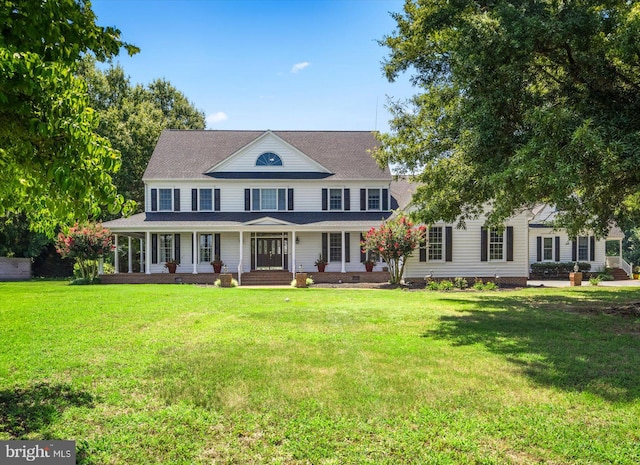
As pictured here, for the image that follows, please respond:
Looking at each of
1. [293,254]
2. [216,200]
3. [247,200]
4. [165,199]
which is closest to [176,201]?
[165,199]

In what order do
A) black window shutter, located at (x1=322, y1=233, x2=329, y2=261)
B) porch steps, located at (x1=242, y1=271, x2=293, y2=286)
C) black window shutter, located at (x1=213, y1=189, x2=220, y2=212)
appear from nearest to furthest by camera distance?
porch steps, located at (x1=242, y1=271, x2=293, y2=286)
black window shutter, located at (x1=322, y1=233, x2=329, y2=261)
black window shutter, located at (x1=213, y1=189, x2=220, y2=212)

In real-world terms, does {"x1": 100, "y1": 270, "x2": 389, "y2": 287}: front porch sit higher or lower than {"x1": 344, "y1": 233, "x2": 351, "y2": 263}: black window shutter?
lower

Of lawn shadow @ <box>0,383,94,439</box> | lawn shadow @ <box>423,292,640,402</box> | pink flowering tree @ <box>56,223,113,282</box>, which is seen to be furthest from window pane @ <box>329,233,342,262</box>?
lawn shadow @ <box>0,383,94,439</box>

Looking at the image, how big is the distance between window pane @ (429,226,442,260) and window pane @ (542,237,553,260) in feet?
32.8

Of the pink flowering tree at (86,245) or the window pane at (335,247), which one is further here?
the window pane at (335,247)

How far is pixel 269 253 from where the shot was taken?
2592cm

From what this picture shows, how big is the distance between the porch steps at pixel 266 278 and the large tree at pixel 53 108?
1858cm

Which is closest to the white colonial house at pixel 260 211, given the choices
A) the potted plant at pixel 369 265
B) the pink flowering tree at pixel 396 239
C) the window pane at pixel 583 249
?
the potted plant at pixel 369 265

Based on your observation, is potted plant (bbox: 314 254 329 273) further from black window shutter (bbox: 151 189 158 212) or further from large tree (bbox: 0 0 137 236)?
large tree (bbox: 0 0 137 236)

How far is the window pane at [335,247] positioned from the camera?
82.6 ft

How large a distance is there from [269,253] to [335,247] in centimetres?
384

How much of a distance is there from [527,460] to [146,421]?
11.8 ft

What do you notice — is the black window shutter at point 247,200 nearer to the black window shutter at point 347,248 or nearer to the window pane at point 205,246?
the window pane at point 205,246

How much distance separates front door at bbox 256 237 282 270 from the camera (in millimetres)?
25781
